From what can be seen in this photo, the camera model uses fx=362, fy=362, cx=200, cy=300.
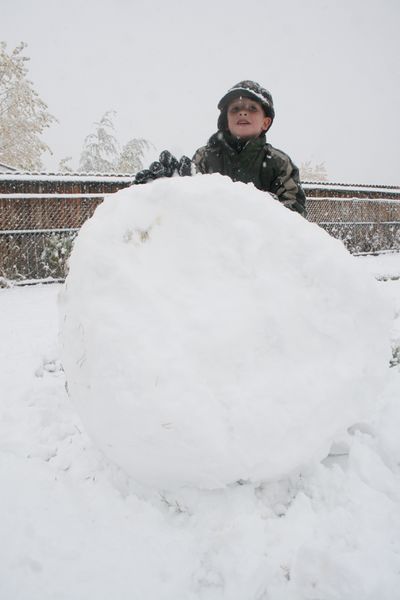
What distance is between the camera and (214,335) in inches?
52.8

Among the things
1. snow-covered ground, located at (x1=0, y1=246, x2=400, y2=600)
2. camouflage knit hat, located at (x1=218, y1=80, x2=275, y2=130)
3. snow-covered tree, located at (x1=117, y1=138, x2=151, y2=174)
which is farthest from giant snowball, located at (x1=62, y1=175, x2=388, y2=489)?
snow-covered tree, located at (x1=117, y1=138, x2=151, y2=174)

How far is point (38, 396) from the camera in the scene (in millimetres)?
2445

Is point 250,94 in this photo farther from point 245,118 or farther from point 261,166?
point 261,166

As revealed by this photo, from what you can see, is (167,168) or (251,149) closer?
(167,168)

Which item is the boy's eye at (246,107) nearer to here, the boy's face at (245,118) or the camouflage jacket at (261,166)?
the boy's face at (245,118)

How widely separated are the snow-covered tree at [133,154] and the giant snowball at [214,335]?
18030 millimetres

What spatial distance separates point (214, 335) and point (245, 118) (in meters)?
2.08

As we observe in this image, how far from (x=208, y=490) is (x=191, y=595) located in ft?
1.11

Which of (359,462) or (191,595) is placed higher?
(359,462)

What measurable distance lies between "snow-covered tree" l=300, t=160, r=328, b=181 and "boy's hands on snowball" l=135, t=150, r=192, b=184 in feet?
96.1

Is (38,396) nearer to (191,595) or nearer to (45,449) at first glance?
(45,449)

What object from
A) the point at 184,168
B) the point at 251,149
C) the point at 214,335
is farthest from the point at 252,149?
the point at 214,335

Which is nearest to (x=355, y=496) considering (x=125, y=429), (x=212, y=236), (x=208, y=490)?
(x=208, y=490)

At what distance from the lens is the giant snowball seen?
1298 mm
